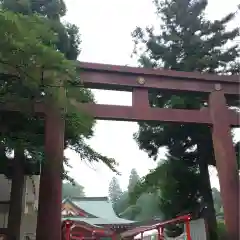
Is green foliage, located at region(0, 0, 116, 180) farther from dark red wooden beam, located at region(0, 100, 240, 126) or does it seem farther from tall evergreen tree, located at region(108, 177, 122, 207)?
tall evergreen tree, located at region(108, 177, 122, 207)

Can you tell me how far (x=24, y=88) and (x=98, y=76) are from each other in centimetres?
278

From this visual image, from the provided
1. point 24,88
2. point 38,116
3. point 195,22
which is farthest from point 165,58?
point 24,88

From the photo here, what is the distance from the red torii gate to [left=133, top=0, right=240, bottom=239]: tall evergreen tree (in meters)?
2.00

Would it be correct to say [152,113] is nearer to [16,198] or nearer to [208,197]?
[16,198]

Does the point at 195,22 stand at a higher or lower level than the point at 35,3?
higher

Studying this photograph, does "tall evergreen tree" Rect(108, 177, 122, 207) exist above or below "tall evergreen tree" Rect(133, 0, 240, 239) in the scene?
above

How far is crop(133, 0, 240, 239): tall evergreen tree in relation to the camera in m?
11.2

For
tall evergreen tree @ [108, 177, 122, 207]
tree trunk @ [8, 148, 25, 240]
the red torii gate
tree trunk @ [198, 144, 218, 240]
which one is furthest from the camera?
tall evergreen tree @ [108, 177, 122, 207]

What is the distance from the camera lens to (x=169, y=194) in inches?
465

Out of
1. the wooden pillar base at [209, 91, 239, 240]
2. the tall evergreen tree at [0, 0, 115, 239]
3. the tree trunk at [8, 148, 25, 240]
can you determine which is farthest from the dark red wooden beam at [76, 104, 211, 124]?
the tree trunk at [8, 148, 25, 240]

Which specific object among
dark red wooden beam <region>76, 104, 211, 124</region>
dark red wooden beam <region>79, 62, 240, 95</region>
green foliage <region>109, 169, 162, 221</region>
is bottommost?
dark red wooden beam <region>76, 104, 211, 124</region>

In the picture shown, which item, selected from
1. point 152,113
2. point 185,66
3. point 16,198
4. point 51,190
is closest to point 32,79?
point 51,190

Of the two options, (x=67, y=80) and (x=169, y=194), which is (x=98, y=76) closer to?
(x=67, y=80)

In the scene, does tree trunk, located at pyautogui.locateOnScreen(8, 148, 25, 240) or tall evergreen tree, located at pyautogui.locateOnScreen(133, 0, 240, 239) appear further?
tall evergreen tree, located at pyautogui.locateOnScreen(133, 0, 240, 239)
